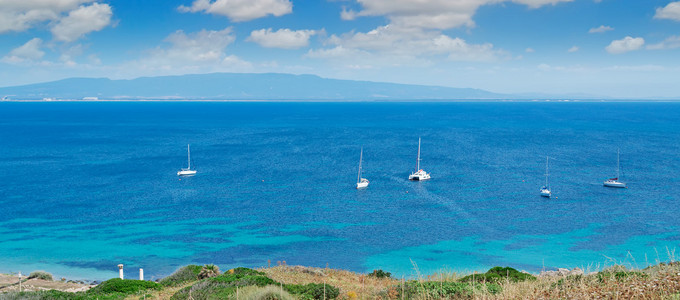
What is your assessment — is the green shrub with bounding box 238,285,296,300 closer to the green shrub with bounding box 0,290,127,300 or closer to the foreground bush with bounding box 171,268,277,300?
the foreground bush with bounding box 171,268,277,300

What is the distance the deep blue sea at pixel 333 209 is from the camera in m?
41.8

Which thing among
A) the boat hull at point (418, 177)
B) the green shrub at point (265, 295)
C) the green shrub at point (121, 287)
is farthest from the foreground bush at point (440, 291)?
the boat hull at point (418, 177)

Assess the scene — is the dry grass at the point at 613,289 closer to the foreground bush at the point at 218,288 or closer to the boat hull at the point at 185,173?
the foreground bush at the point at 218,288

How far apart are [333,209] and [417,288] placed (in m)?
42.9

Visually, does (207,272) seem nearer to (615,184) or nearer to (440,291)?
(440,291)

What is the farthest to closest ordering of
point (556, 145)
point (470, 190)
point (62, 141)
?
point (62, 141), point (556, 145), point (470, 190)

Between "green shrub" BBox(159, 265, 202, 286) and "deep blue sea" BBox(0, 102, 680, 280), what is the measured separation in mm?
13008

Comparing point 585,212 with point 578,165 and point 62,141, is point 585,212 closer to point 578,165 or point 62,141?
point 578,165

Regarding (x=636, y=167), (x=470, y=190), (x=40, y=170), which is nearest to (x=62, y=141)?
(x=40, y=170)

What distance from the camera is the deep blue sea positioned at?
41812 millimetres

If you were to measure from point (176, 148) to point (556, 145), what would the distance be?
8517 centimetres

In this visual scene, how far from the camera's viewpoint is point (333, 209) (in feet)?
187

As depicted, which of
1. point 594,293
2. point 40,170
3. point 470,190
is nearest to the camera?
point 594,293

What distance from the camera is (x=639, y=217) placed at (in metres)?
52.9
